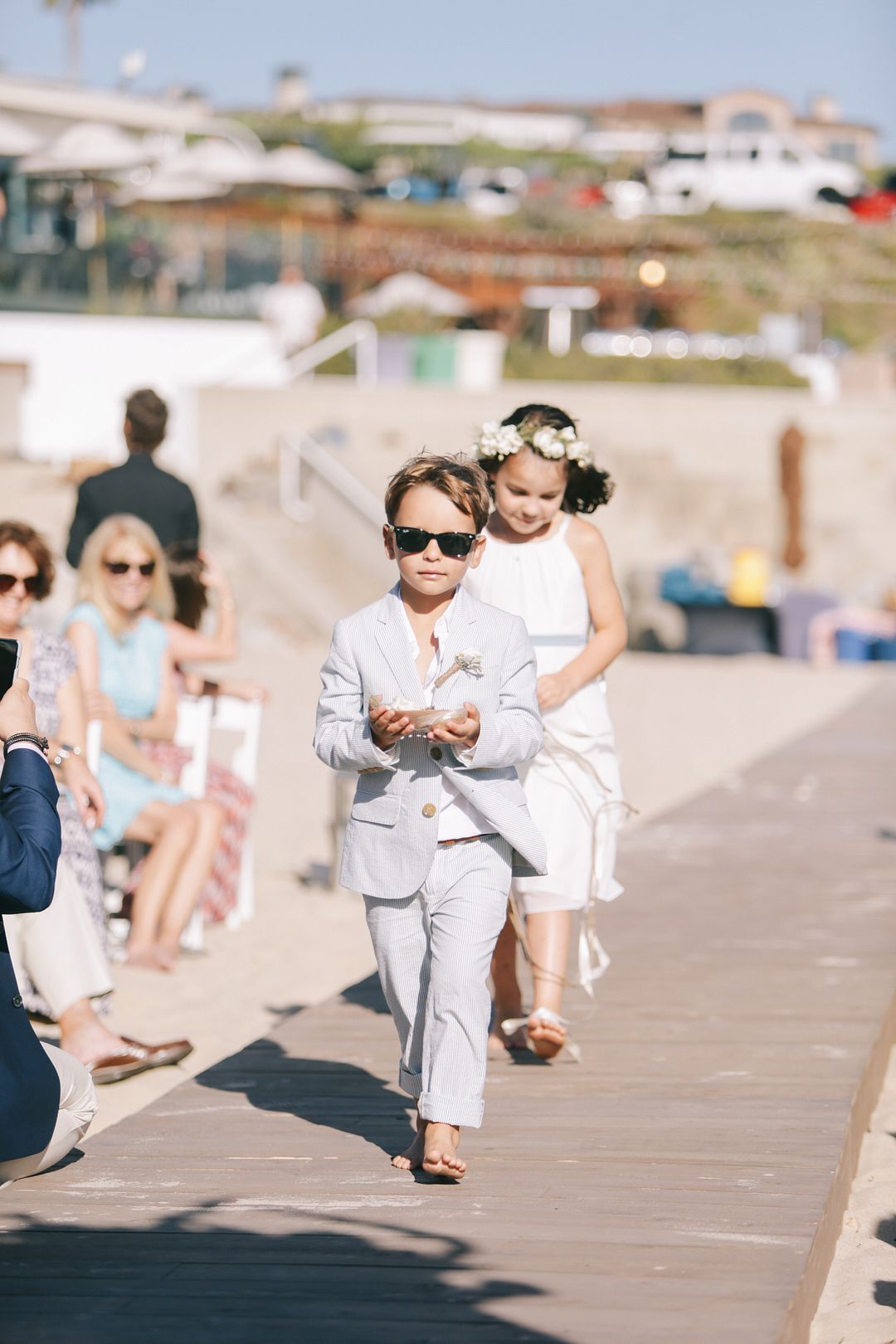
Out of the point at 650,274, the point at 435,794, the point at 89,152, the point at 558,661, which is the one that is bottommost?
the point at 435,794

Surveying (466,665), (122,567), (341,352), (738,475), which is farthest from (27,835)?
(341,352)

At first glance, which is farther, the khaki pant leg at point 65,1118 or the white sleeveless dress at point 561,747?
the white sleeveless dress at point 561,747

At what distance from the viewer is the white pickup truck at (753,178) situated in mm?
48688

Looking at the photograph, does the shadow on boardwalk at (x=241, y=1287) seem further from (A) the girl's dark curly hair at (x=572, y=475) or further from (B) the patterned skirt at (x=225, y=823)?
(B) the patterned skirt at (x=225, y=823)

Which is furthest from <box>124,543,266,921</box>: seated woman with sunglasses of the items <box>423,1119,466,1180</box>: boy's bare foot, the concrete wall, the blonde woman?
the concrete wall

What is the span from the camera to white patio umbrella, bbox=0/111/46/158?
1903cm

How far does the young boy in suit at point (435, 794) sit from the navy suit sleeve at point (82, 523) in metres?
3.56

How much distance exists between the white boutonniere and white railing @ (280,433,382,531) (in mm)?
15402

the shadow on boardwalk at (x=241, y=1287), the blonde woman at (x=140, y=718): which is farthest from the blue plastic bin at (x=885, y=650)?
the shadow on boardwalk at (x=241, y=1287)

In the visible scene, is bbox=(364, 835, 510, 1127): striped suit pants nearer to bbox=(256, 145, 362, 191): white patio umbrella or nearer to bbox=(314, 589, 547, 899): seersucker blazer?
bbox=(314, 589, 547, 899): seersucker blazer

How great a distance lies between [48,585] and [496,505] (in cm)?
133

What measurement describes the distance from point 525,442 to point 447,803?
1097 mm

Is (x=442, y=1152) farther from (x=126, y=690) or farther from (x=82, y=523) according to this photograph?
(x=82, y=523)

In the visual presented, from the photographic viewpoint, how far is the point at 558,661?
461 cm
